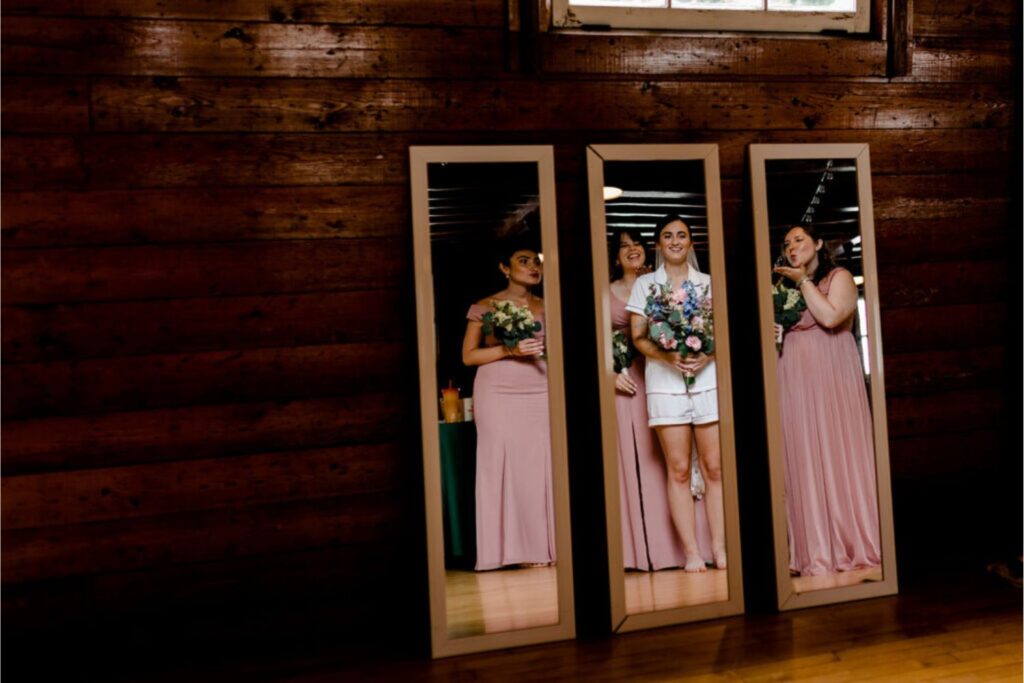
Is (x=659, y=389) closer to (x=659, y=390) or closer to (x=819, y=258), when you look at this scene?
(x=659, y=390)

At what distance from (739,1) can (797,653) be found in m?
2.07

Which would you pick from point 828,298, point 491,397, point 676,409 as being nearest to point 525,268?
point 491,397

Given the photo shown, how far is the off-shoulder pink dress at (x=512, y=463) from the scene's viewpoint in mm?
2643

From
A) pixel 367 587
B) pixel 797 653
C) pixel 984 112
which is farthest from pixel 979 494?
pixel 367 587

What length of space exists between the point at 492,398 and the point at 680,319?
64 centimetres

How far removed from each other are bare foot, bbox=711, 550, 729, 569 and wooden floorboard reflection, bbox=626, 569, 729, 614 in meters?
0.02

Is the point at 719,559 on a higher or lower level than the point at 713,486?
lower

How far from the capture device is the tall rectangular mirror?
262 cm

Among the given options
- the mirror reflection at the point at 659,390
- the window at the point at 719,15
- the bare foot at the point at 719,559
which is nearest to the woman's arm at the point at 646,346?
the mirror reflection at the point at 659,390

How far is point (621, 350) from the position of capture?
2770mm

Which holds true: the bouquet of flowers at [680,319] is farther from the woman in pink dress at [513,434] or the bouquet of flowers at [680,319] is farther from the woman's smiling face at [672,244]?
the woman in pink dress at [513,434]

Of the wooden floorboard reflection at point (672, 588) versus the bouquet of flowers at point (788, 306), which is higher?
the bouquet of flowers at point (788, 306)

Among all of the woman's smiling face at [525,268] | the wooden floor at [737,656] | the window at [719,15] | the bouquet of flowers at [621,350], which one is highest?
the window at [719,15]

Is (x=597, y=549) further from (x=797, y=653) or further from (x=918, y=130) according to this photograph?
(x=918, y=130)
